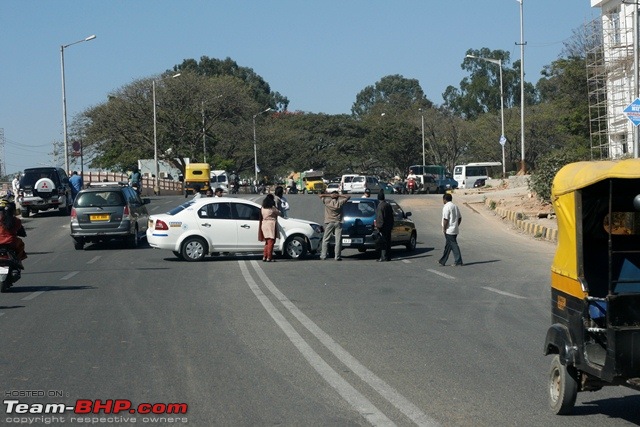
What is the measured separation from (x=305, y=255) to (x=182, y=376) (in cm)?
1496

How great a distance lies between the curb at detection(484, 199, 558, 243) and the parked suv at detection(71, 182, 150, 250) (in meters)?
12.9

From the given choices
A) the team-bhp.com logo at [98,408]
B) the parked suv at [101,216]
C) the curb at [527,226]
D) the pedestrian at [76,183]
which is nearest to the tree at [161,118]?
the pedestrian at [76,183]

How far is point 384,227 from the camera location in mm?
23047

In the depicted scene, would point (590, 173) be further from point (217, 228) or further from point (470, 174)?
point (470, 174)

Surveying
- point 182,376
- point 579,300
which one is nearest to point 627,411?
point 579,300

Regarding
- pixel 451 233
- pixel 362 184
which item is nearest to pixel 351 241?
pixel 451 233

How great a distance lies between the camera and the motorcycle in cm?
1620

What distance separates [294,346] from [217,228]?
12.9 meters

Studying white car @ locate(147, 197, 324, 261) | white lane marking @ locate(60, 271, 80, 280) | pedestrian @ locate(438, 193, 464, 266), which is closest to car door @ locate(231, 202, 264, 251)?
white car @ locate(147, 197, 324, 261)

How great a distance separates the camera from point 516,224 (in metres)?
34.0

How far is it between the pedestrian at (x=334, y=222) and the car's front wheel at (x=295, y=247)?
1.61ft

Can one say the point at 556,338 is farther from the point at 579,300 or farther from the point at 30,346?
the point at 30,346

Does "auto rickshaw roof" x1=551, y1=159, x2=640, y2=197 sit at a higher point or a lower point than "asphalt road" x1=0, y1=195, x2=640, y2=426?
higher

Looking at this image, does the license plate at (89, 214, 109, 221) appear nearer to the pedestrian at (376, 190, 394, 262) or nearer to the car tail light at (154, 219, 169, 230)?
the car tail light at (154, 219, 169, 230)
